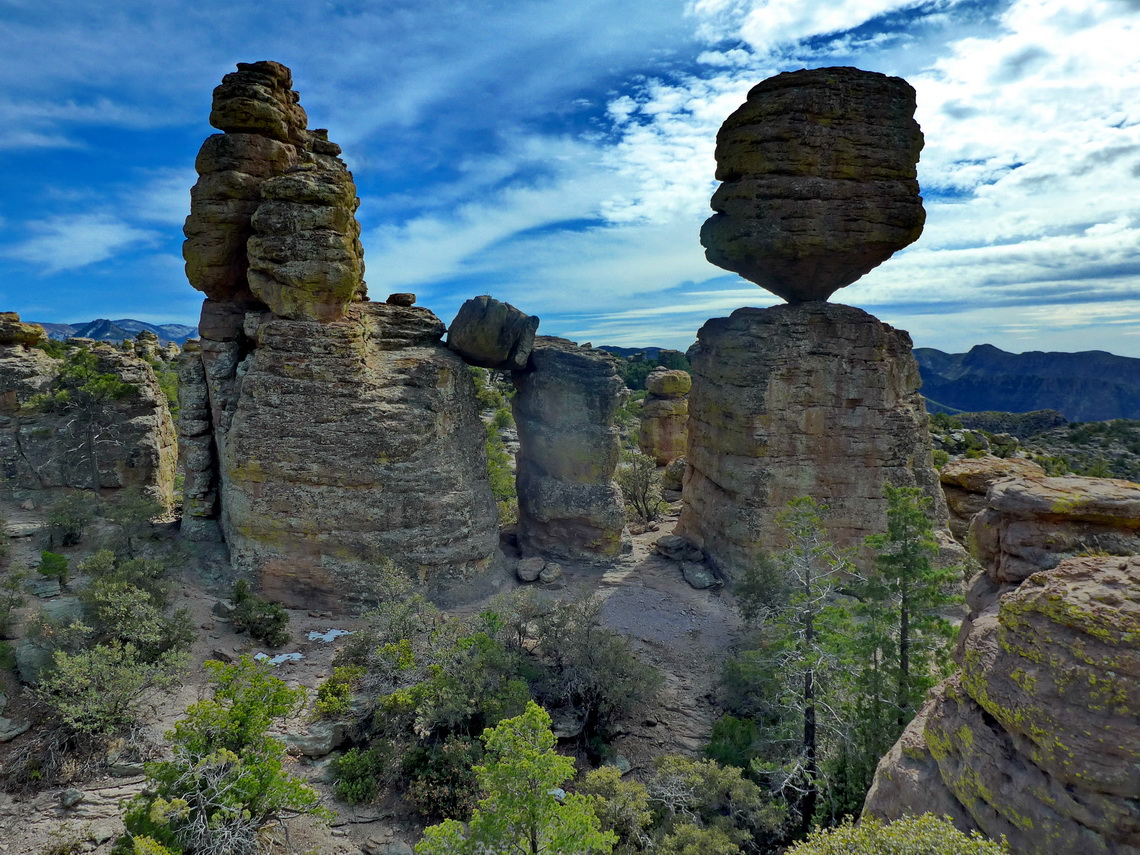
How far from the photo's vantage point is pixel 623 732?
14.5 meters

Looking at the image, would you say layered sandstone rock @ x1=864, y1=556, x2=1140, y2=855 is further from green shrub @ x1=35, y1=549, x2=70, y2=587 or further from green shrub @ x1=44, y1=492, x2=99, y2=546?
green shrub @ x1=44, y1=492, x2=99, y2=546

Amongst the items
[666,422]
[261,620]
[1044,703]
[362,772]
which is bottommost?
[362,772]

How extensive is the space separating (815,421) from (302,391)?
16772mm

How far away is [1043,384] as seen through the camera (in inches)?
4742

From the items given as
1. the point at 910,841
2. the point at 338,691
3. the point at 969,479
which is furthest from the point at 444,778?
the point at 969,479

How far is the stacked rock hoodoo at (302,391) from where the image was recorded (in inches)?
666

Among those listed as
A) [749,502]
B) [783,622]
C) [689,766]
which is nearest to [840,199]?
[749,502]

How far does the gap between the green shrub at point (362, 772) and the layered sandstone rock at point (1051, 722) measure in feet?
32.6

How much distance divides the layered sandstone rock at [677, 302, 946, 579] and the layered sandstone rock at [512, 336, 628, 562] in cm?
Result: 467

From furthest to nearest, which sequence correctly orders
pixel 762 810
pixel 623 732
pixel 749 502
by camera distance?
pixel 749 502 → pixel 623 732 → pixel 762 810

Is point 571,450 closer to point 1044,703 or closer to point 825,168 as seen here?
point 825,168

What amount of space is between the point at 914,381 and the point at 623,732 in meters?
16.3

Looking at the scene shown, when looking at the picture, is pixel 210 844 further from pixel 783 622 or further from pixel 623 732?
pixel 783 622

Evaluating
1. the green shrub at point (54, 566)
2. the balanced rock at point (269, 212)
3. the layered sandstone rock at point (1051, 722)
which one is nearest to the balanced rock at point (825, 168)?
the balanced rock at point (269, 212)
